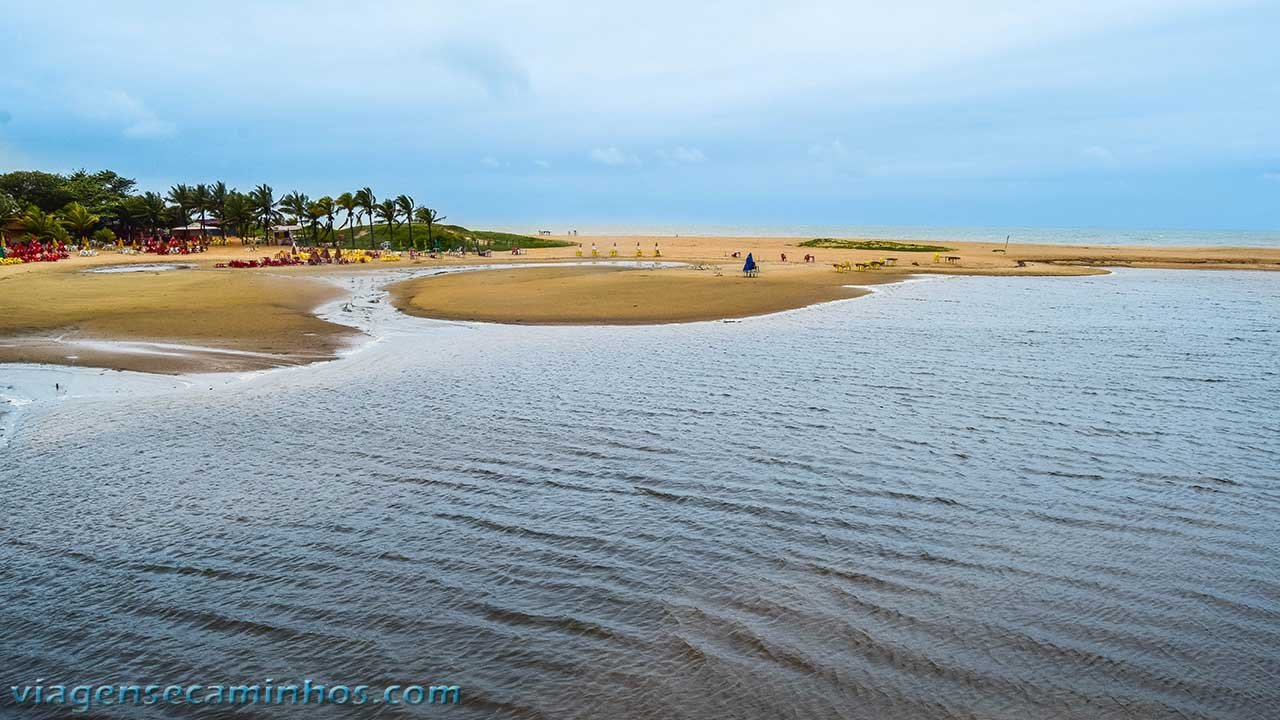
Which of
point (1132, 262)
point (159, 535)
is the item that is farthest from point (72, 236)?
point (1132, 262)

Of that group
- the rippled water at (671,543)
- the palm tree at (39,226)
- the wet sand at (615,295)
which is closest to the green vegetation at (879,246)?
the wet sand at (615,295)

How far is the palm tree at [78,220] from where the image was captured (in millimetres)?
78688

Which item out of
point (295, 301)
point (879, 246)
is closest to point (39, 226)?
A: point (295, 301)

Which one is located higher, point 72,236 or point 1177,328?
point 72,236

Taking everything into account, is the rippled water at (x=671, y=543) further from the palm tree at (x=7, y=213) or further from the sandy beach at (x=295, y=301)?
the palm tree at (x=7, y=213)

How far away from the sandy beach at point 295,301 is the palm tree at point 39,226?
15614 millimetres

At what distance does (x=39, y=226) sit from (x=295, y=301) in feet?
197

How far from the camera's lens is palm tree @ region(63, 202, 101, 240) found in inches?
3098

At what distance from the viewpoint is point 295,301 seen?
106 feet

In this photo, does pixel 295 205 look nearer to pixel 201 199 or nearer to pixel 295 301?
pixel 201 199

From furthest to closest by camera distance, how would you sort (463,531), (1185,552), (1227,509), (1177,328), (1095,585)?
1. (1177,328)
2. (1227,509)
3. (463,531)
4. (1185,552)
5. (1095,585)

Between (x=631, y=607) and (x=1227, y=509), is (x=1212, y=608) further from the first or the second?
(x=631, y=607)

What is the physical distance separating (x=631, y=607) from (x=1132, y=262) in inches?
2905

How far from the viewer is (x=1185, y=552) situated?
24.4 ft
